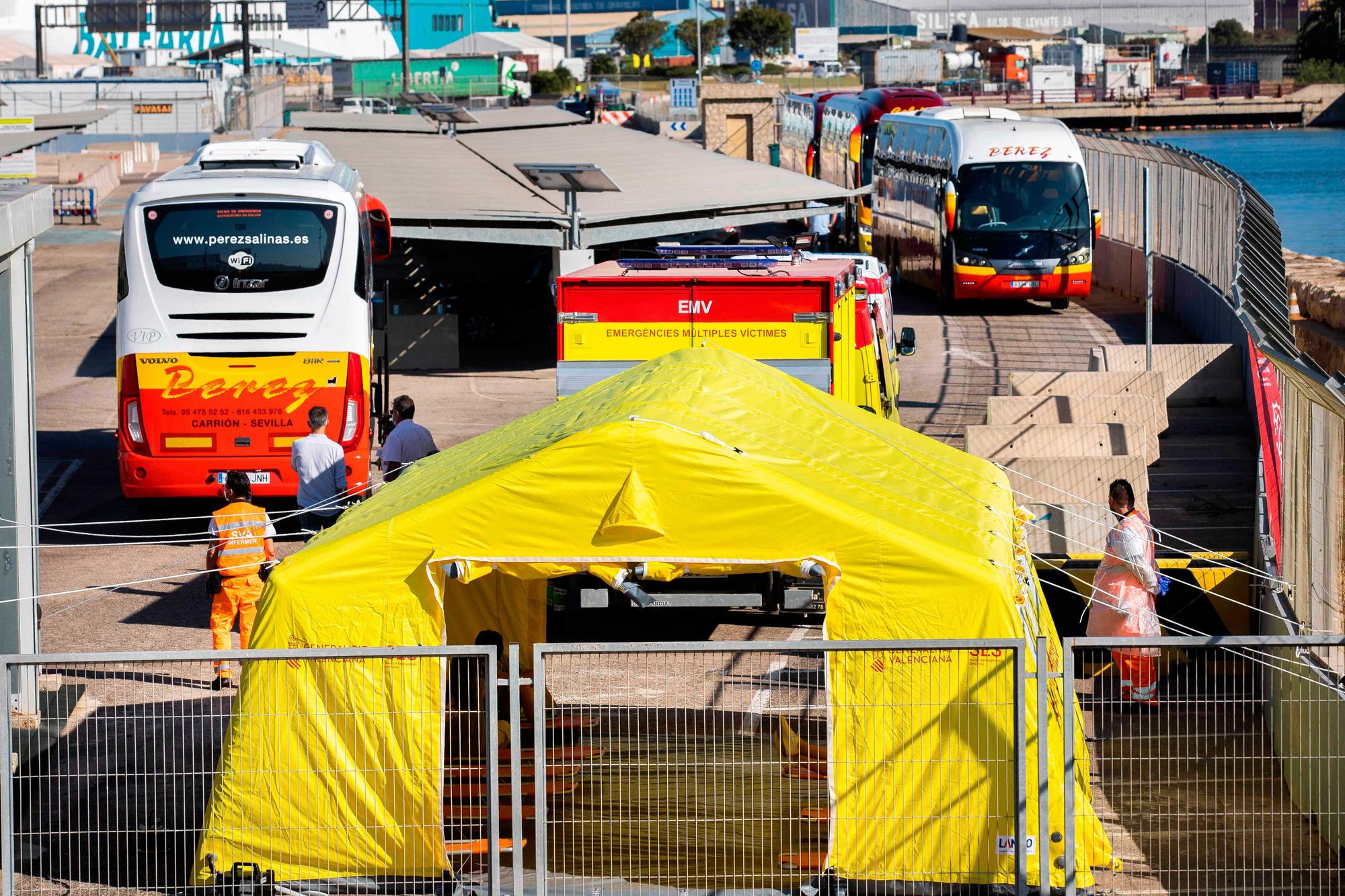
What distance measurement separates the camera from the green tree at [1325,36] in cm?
11150

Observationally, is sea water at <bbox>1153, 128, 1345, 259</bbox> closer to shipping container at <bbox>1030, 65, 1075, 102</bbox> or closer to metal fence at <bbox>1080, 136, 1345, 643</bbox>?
shipping container at <bbox>1030, 65, 1075, 102</bbox>

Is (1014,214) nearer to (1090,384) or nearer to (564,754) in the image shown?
(1090,384)

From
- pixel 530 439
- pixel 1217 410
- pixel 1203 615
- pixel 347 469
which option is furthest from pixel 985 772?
pixel 1217 410

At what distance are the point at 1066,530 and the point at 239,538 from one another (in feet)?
21.3

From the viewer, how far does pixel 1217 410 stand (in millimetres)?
18984

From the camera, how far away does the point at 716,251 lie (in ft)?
51.9

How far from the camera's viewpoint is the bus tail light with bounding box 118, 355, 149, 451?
15.9 metres

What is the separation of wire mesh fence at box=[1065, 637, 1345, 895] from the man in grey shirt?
21.1 ft

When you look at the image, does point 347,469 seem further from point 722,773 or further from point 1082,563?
point 722,773

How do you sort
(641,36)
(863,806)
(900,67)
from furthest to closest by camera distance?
(641,36)
(900,67)
(863,806)

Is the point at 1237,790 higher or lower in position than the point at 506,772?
lower

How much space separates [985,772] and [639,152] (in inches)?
1159

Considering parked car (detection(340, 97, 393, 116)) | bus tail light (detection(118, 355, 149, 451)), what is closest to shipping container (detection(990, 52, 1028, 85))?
parked car (detection(340, 97, 393, 116))

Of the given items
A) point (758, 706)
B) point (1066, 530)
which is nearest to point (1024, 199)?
point (1066, 530)
